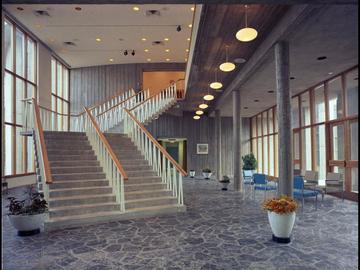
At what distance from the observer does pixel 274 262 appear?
3.85 meters

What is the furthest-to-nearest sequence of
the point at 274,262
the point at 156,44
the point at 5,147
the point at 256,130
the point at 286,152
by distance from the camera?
the point at 256,130 → the point at 156,44 → the point at 5,147 → the point at 286,152 → the point at 274,262

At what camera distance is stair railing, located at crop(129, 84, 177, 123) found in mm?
12641

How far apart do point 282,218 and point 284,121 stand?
2192 millimetres

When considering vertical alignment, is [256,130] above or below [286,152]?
above

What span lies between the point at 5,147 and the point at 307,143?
11811mm

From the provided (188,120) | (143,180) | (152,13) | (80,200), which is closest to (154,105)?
(152,13)

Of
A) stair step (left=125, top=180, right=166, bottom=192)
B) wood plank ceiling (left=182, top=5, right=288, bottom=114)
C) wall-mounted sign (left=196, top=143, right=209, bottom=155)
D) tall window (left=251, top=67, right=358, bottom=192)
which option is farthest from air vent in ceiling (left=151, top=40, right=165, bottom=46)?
stair step (left=125, top=180, right=166, bottom=192)

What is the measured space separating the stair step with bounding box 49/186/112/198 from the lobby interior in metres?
0.08

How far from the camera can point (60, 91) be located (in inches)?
683

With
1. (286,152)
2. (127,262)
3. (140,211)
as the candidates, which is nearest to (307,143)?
(286,152)

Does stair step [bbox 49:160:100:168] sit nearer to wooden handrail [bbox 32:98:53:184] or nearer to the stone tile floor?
wooden handrail [bbox 32:98:53:184]

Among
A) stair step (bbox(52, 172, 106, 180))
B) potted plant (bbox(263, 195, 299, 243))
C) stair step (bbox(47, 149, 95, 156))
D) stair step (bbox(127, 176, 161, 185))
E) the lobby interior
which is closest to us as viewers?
the lobby interior

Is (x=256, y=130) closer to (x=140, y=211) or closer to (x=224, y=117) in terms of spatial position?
(x=224, y=117)

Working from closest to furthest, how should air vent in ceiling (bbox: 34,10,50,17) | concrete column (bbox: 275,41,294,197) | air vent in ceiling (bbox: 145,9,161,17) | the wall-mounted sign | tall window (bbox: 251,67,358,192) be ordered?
concrete column (bbox: 275,41,294,197) < tall window (bbox: 251,67,358,192) < air vent in ceiling (bbox: 34,10,50,17) < air vent in ceiling (bbox: 145,9,161,17) < the wall-mounted sign
